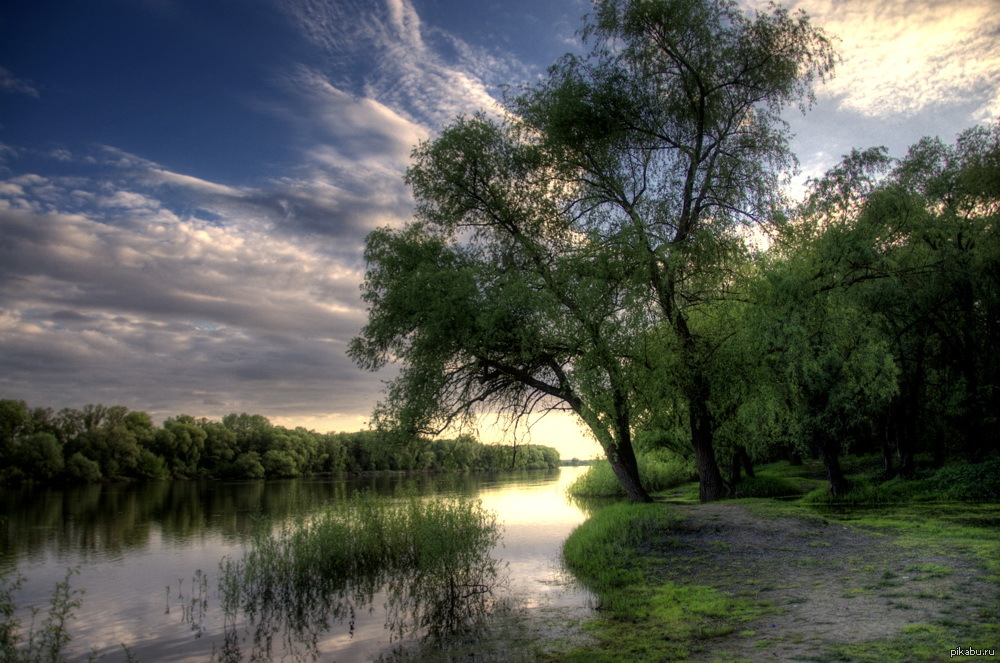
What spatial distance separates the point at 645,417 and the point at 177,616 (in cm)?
1365

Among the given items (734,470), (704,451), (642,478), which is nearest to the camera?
(704,451)

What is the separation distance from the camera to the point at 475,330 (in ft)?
48.9

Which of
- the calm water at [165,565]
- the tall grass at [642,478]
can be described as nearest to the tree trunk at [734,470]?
the calm water at [165,565]

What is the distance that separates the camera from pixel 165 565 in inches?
683

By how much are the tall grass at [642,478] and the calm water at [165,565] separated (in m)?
3.12

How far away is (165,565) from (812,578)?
17212mm

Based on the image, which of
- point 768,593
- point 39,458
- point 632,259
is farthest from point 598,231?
point 39,458

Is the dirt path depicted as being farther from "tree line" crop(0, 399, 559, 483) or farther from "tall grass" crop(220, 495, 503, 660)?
"tree line" crop(0, 399, 559, 483)

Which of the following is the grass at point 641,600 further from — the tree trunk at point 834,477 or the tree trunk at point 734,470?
the tree trunk at point 734,470

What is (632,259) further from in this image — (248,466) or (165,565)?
(248,466)

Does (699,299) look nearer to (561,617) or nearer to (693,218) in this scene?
(693,218)

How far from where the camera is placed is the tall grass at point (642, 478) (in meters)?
35.4

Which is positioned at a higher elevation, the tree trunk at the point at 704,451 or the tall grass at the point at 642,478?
the tree trunk at the point at 704,451

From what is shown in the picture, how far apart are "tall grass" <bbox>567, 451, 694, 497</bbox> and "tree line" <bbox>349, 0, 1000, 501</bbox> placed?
1591cm
